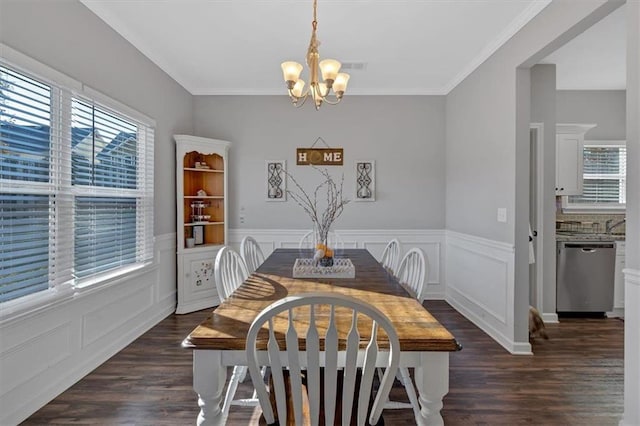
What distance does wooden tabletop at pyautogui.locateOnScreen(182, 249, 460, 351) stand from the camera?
124 centimetres

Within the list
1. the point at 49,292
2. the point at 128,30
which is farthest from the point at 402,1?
the point at 49,292

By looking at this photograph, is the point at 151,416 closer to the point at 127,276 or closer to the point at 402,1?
the point at 127,276

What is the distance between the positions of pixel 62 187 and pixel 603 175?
5.95 m

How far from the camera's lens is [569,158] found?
3.97 metres

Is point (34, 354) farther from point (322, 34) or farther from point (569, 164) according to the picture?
point (569, 164)

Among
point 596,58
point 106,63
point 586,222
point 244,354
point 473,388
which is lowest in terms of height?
point 473,388

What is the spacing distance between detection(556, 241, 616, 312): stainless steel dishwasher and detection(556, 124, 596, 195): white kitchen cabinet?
2.20 ft

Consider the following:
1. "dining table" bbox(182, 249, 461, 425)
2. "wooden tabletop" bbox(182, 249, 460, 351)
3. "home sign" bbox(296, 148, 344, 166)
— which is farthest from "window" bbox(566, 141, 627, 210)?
"dining table" bbox(182, 249, 461, 425)

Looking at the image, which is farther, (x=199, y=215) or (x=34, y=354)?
(x=199, y=215)

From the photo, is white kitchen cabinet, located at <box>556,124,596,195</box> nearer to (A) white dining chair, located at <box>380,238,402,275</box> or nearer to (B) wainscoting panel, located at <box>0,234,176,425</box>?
(A) white dining chair, located at <box>380,238,402,275</box>

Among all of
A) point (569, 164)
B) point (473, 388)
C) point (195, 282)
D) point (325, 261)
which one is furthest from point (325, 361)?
point (569, 164)

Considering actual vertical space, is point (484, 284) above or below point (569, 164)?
below

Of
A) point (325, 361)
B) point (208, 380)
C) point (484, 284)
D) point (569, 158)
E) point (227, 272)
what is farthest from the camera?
point (569, 158)

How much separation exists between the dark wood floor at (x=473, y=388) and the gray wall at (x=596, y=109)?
8.85ft
